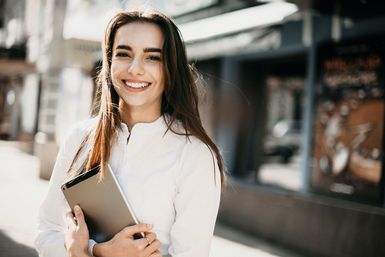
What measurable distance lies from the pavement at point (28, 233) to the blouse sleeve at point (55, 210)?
11.5 ft

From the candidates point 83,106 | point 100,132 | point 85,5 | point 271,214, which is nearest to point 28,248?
point 271,214

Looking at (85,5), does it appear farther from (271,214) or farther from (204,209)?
(204,209)

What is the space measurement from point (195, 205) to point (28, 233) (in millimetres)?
4855

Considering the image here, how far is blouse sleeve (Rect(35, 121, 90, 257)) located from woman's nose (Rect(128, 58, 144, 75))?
356mm

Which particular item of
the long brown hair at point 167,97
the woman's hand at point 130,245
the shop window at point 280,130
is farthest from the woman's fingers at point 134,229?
the shop window at point 280,130

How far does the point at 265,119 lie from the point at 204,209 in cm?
718

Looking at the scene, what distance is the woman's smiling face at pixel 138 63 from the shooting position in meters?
1.66

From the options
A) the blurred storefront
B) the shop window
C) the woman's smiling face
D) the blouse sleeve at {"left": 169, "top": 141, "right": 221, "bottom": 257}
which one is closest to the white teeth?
the woman's smiling face

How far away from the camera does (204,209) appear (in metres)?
1.54

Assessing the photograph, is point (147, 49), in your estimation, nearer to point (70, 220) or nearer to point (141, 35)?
point (141, 35)

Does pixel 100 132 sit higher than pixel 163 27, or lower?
lower

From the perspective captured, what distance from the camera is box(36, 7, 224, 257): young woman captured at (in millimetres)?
1528

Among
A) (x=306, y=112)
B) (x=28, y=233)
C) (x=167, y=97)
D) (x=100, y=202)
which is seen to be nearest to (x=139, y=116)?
(x=167, y=97)

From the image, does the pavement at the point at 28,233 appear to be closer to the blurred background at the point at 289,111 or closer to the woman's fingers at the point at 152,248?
the blurred background at the point at 289,111
